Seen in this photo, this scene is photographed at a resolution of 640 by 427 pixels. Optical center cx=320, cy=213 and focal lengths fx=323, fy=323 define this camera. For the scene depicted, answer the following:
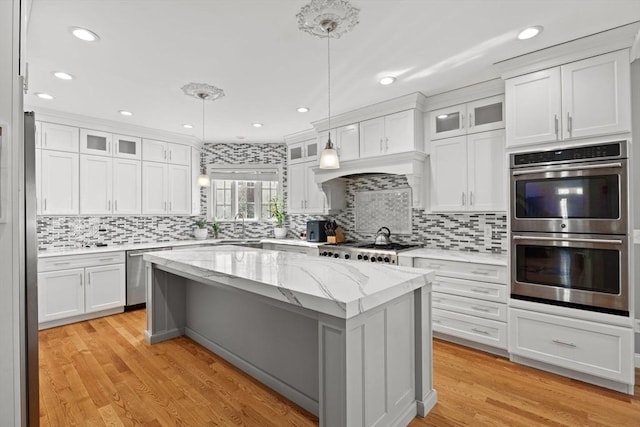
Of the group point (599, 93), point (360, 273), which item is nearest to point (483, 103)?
point (599, 93)

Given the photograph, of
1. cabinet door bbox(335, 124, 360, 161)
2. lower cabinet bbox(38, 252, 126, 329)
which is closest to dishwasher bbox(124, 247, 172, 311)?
lower cabinet bbox(38, 252, 126, 329)

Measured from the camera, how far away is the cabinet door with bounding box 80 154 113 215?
437cm

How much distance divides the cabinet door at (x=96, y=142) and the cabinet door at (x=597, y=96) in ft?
17.7

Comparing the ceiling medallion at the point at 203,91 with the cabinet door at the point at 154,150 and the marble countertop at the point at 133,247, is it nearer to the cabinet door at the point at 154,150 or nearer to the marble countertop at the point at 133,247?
the cabinet door at the point at 154,150

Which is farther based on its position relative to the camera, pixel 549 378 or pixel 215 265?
pixel 549 378

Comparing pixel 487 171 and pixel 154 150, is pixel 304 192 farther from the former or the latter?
pixel 487 171

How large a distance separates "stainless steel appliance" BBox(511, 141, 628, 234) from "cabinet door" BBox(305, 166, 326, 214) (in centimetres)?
276

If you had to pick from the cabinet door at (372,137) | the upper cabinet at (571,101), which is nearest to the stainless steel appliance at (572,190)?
the upper cabinet at (571,101)

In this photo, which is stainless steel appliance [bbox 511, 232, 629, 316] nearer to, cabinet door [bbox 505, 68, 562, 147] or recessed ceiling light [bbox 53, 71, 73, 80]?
cabinet door [bbox 505, 68, 562, 147]

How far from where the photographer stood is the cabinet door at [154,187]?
16.3 ft

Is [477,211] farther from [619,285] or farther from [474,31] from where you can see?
[474,31]

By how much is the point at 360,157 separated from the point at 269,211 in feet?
8.20

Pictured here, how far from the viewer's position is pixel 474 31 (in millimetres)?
2387

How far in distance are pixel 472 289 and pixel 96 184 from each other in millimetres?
4923
